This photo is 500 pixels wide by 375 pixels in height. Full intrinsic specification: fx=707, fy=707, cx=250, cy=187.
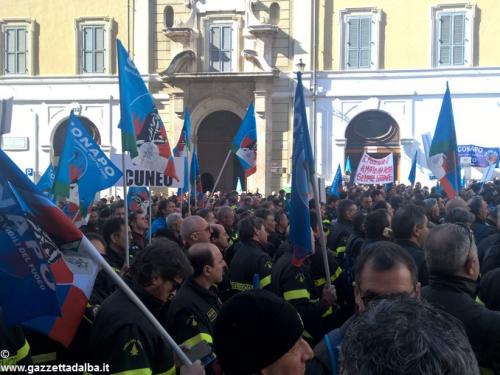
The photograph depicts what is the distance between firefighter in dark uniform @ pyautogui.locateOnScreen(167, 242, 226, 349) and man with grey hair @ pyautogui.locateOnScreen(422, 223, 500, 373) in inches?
56.8

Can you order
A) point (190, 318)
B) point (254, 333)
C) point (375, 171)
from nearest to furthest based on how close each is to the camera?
point (254, 333) < point (190, 318) < point (375, 171)

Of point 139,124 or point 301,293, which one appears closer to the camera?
point 301,293

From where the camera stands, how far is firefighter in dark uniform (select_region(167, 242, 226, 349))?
446cm

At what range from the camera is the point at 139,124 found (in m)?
8.63

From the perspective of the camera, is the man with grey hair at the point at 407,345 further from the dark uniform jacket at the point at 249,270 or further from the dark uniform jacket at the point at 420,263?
the dark uniform jacket at the point at 249,270

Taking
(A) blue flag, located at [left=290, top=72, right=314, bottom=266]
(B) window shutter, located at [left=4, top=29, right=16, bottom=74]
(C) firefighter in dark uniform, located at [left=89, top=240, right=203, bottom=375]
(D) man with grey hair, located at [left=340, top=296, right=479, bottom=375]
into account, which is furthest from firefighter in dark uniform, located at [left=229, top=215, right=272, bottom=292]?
(B) window shutter, located at [left=4, top=29, right=16, bottom=74]

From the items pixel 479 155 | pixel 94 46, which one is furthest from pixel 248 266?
pixel 94 46

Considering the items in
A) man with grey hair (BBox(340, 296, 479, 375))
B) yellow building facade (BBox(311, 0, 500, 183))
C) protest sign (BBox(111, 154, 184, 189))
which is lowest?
man with grey hair (BBox(340, 296, 479, 375))

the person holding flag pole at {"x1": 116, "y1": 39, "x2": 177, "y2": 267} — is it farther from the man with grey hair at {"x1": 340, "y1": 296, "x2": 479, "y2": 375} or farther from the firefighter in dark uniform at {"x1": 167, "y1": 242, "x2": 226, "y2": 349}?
the man with grey hair at {"x1": 340, "y1": 296, "x2": 479, "y2": 375}

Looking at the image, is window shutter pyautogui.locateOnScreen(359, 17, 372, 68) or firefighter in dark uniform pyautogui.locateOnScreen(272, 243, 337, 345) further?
window shutter pyautogui.locateOnScreen(359, 17, 372, 68)

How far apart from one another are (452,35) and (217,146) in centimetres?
1091

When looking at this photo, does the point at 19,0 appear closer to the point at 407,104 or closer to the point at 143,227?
the point at 407,104

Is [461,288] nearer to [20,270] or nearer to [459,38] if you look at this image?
[20,270]

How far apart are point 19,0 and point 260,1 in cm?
1067
